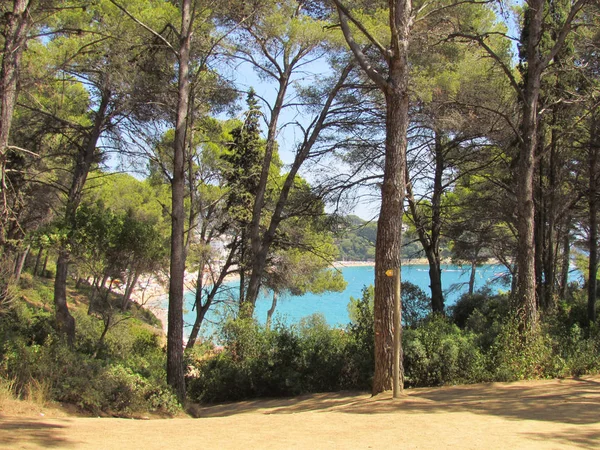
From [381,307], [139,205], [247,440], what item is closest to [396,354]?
[381,307]

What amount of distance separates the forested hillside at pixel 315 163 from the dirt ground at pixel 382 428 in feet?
3.91

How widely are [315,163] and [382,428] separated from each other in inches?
363

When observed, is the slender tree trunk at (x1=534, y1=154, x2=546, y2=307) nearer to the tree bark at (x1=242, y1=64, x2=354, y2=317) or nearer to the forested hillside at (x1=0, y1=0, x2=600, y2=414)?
the forested hillside at (x1=0, y1=0, x2=600, y2=414)

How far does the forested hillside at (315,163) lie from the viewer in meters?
7.23

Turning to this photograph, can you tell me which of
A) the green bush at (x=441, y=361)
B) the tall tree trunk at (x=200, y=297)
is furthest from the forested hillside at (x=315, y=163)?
the tall tree trunk at (x=200, y=297)

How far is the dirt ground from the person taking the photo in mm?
3760

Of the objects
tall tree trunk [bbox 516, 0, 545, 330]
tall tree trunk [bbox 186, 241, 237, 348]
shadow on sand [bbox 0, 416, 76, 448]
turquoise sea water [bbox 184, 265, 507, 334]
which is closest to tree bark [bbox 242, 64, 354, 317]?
turquoise sea water [bbox 184, 265, 507, 334]

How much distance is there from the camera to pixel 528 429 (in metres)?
4.16

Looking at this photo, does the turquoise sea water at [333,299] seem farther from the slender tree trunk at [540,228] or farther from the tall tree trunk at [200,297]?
the slender tree trunk at [540,228]

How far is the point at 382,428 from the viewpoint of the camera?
14.6 ft

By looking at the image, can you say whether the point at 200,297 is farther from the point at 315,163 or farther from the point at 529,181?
the point at 529,181

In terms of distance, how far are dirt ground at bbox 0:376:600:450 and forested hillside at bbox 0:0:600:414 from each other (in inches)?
46.9

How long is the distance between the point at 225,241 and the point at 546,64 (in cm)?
1343

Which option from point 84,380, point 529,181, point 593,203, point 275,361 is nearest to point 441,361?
point 275,361
